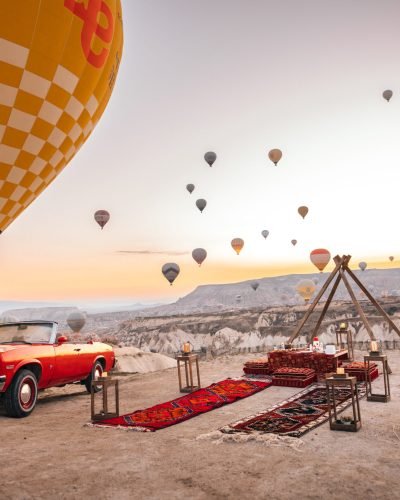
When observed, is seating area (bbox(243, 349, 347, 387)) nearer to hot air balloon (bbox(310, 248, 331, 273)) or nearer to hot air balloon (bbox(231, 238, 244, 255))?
hot air balloon (bbox(310, 248, 331, 273))

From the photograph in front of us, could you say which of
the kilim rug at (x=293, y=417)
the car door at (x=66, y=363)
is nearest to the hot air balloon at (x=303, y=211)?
the kilim rug at (x=293, y=417)

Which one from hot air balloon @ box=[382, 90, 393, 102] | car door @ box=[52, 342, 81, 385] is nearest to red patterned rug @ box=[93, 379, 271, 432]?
car door @ box=[52, 342, 81, 385]

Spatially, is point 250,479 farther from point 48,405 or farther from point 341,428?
point 48,405

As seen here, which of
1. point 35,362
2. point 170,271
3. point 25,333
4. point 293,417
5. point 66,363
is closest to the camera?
point 293,417

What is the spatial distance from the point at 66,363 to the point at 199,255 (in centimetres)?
3735

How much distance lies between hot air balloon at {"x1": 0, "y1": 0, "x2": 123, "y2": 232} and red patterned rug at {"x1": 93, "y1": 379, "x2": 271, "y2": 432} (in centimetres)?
441

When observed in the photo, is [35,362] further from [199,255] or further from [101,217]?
[199,255]

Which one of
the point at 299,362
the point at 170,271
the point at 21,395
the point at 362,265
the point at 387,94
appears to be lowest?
the point at 299,362

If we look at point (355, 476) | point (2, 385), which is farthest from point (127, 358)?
point (355, 476)

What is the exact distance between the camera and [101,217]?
3009 centimetres

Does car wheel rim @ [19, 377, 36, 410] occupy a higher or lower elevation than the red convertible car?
lower

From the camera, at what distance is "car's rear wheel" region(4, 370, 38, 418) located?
8.75 m

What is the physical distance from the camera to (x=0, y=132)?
20.1 ft

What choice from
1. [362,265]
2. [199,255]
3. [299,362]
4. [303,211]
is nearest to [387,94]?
[303,211]
